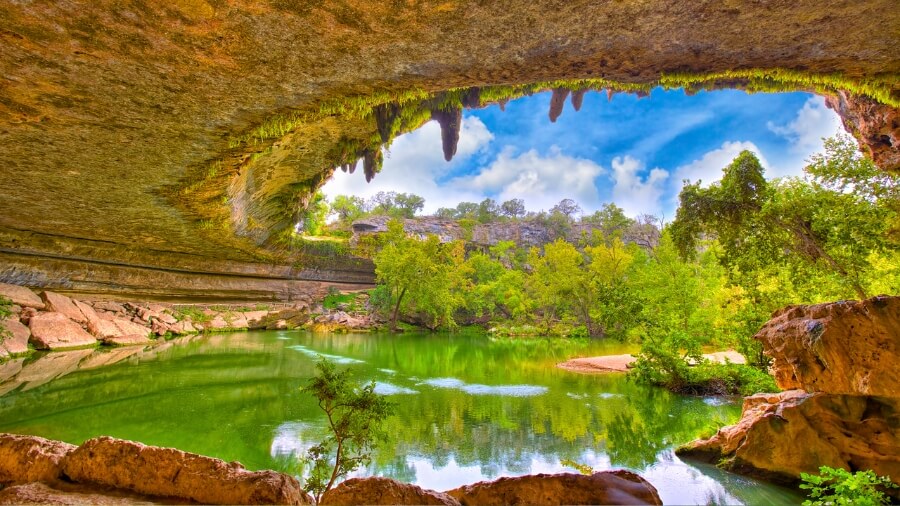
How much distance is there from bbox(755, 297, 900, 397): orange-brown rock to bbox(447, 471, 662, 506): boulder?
14.0 ft

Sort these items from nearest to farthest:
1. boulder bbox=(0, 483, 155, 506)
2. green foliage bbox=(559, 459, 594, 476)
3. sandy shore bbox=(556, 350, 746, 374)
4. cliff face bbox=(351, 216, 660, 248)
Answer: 1. boulder bbox=(0, 483, 155, 506)
2. green foliage bbox=(559, 459, 594, 476)
3. sandy shore bbox=(556, 350, 746, 374)
4. cliff face bbox=(351, 216, 660, 248)

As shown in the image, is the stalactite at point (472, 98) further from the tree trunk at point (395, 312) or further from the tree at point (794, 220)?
the tree trunk at point (395, 312)

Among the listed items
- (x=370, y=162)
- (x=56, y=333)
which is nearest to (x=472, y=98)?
(x=370, y=162)

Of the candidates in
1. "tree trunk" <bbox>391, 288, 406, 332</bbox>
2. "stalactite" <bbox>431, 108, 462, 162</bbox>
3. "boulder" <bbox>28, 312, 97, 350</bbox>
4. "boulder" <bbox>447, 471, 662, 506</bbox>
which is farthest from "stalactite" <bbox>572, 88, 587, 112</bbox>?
"tree trunk" <bbox>391, 288, 406, 332</bbox>

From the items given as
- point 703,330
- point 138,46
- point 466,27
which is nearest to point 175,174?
point 138,46

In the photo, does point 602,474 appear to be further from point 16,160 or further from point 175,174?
point 16,160

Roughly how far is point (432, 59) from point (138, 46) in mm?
2321

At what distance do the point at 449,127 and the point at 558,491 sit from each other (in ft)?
15.8

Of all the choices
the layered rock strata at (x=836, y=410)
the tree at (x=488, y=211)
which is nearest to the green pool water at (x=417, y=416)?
the layered rock strata at (x=836, y=410)

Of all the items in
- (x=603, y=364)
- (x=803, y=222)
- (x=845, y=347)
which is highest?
(x=803, y=222)

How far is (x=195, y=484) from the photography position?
3.42 m

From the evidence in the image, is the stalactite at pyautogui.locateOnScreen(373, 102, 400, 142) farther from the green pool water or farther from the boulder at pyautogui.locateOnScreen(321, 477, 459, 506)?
the green pool water

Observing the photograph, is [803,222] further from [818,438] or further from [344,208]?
[344,208]

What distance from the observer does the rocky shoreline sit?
333 cm
